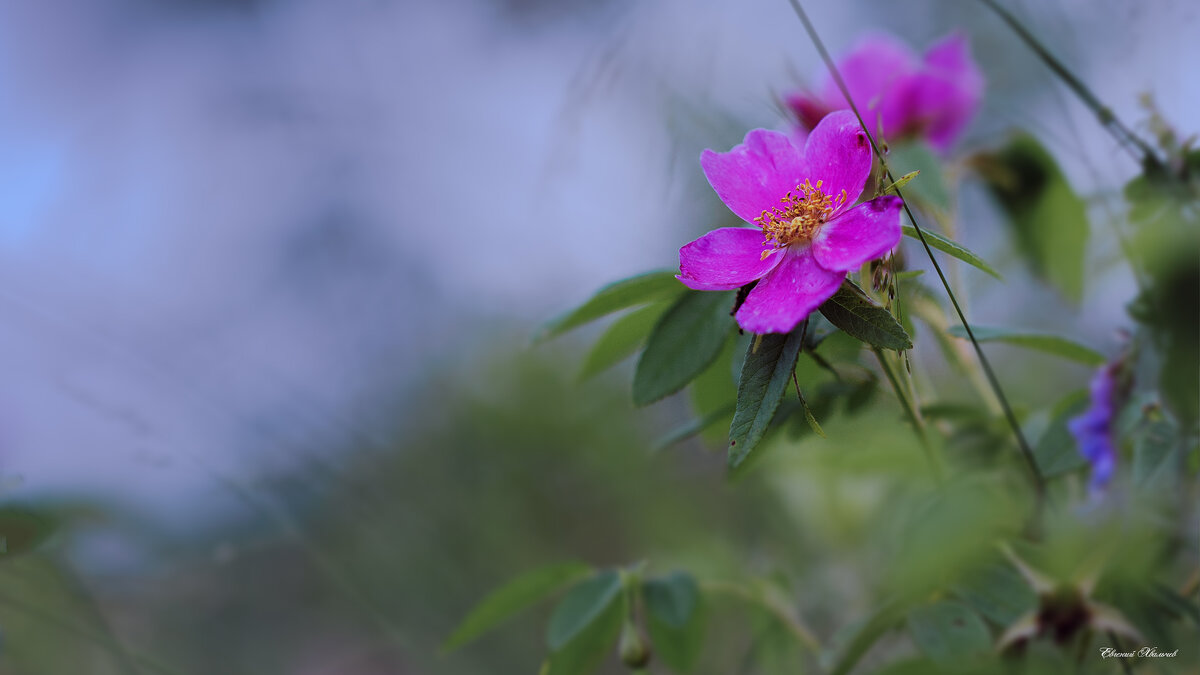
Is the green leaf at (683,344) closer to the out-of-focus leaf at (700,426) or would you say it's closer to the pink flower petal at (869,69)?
the out-of-focus leaf at (700,426)

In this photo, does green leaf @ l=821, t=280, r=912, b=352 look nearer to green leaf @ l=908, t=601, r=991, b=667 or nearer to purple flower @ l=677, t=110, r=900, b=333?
purple flower @ l=677, t=110, r=900, b=333

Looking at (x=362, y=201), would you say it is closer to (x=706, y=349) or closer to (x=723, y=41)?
(x=723, y=41)

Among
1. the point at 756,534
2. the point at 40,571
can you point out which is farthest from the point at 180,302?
the point at 756,534

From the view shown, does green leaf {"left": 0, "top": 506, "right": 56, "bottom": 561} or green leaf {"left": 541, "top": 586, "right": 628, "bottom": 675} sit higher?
green leaf {"left": 0, "top": 506, "right": 56, "bottom": 561}

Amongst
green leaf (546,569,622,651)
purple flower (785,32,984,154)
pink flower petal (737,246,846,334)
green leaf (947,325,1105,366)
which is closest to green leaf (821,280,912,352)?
pink flower petal (737,246,846,334)

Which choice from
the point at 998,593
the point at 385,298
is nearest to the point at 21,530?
the point at 998,593

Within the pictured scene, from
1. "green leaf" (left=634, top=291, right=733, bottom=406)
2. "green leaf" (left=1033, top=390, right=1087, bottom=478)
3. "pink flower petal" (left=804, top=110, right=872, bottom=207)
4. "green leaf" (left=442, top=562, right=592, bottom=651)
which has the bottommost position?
"green leaf" (left=1033, top=390, right=1087, bottom=478)
